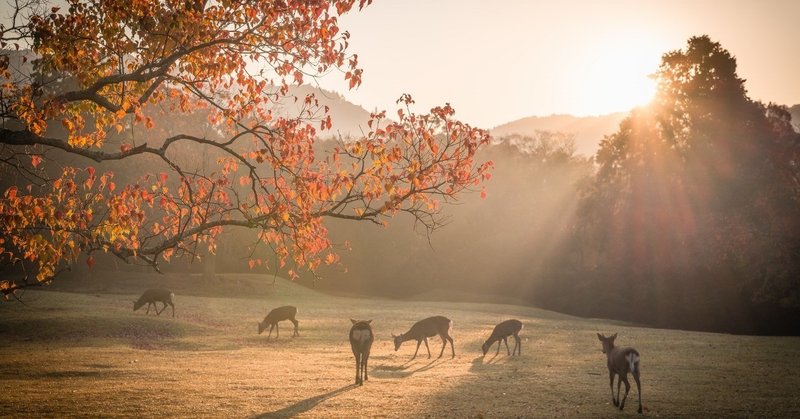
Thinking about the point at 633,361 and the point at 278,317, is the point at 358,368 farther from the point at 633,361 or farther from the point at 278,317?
the point at 278,317

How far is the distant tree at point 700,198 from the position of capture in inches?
1523

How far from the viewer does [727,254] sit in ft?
131

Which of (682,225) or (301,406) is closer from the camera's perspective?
(301,406)

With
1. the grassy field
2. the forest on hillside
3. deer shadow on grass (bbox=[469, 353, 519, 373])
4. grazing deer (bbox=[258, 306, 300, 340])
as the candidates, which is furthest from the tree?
grazing deer (bbox=[258, 306, 300, 340])

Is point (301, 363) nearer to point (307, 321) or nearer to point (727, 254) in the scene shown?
point (307, 321)

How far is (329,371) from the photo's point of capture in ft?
60.2

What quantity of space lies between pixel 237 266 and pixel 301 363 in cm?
4878

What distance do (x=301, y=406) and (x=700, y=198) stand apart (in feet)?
126

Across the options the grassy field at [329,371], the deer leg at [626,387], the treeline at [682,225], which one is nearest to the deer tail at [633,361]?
the deer leg at [626,387]

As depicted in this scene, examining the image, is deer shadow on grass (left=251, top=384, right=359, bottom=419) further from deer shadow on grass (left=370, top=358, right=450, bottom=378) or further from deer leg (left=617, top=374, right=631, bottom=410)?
deer leg (left=617, top=374, right=631, bottom=410)

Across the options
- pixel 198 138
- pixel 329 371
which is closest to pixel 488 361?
pixel 329 371

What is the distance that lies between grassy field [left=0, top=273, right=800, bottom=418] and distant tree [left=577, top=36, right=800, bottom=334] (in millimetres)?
11525

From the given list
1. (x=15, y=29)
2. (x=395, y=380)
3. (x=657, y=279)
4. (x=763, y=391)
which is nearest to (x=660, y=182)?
(x=657, y=279)

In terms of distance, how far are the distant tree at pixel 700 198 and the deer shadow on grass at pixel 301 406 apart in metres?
33.7
